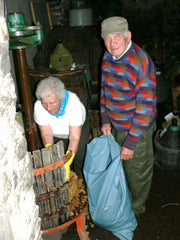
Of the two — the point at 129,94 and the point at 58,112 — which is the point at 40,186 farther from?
the point at 129,94

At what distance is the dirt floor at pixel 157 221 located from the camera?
258 cm

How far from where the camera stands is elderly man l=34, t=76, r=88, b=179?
2258mm

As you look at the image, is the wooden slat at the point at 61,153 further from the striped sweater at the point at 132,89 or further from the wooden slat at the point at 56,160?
the striped sweater at the point at 132,89

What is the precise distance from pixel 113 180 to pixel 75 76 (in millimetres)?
1895

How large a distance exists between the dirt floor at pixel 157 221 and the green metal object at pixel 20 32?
1.86 metres

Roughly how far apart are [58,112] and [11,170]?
3.77 feet

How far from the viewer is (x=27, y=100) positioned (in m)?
2.12

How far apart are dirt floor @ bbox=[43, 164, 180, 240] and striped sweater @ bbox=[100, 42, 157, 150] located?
38.4 inches

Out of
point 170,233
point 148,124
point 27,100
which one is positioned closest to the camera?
point 27,100

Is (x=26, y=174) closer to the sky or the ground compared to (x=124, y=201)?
closer to the sky

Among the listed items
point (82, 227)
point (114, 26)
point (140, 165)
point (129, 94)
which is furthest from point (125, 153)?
point (114, 26)

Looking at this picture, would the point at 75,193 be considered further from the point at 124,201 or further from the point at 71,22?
the point at 71,22

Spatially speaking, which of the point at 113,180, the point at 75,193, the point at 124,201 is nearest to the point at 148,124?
the point at 113,180

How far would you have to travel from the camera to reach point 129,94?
7.29 feet
